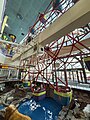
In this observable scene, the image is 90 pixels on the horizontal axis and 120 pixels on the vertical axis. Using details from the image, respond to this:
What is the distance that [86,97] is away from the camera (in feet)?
9.09

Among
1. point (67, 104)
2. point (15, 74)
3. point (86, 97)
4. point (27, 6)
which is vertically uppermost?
point (27, 6)

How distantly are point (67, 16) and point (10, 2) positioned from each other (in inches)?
211

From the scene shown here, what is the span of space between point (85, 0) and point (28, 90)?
5359 millimetres

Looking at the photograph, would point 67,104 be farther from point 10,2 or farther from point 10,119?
point 10,2

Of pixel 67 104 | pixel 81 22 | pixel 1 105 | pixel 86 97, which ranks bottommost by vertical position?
pixel 1 105

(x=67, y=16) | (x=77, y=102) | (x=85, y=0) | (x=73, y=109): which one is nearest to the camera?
(x=85, y=0)

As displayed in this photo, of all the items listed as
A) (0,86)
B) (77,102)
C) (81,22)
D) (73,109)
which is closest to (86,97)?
(77,102)

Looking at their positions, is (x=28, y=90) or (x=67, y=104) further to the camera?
(x=28, y=90)

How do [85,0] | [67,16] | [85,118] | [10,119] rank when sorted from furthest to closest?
[85,118] < [10,119] < [67,16] < [85,0]

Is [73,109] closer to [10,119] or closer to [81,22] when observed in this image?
[10,119]

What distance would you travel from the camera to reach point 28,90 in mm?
5207

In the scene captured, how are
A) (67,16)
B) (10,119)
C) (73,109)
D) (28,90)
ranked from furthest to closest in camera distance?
(28,90) < (73,109) < (10,119) < (67,16)

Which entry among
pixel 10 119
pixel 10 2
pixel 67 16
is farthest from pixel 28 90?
pixel 10 2

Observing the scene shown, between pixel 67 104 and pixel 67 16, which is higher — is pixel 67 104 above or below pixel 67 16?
below
